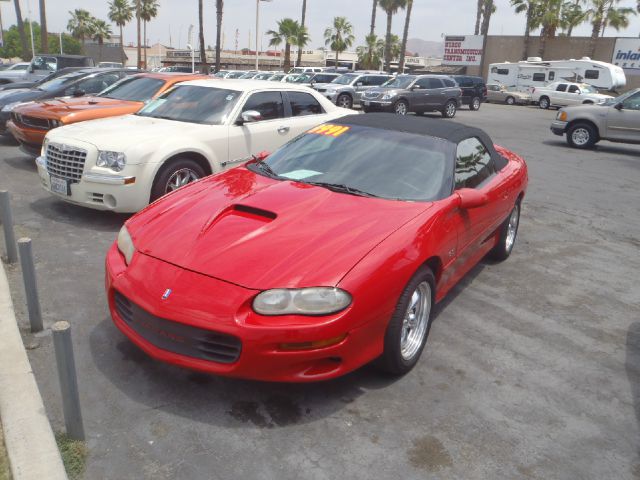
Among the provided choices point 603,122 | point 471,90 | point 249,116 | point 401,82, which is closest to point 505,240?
point 249,116

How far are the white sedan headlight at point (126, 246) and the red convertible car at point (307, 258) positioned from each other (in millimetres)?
14

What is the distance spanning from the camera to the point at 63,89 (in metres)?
10.7

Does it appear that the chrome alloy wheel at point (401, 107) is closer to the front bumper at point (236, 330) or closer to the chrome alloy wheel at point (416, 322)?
the chrome alloy wheel at point (416, 322)

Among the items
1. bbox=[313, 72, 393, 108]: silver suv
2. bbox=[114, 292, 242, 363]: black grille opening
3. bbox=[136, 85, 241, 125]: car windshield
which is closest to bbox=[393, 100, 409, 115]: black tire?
bbox=[313, 72, 393, 108]: silver suv

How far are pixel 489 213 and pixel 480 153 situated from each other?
0.60 metres

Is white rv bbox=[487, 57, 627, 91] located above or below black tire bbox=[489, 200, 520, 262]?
above

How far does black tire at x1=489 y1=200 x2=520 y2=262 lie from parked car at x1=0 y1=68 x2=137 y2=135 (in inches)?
315

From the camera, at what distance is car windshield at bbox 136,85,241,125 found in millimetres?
6801

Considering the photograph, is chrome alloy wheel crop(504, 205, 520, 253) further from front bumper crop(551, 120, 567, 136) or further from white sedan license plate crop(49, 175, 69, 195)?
front bumper crop(551, 120, 567, 136)

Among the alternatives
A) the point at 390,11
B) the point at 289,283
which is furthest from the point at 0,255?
the point at 390,11

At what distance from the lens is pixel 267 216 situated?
3.43 metres

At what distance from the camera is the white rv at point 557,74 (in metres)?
34.0

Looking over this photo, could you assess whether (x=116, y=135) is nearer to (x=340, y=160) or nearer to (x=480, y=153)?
(x=340, y=160)

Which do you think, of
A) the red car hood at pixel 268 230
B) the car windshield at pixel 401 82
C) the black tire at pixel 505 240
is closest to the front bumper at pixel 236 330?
the red car hood at pixel 268 230
